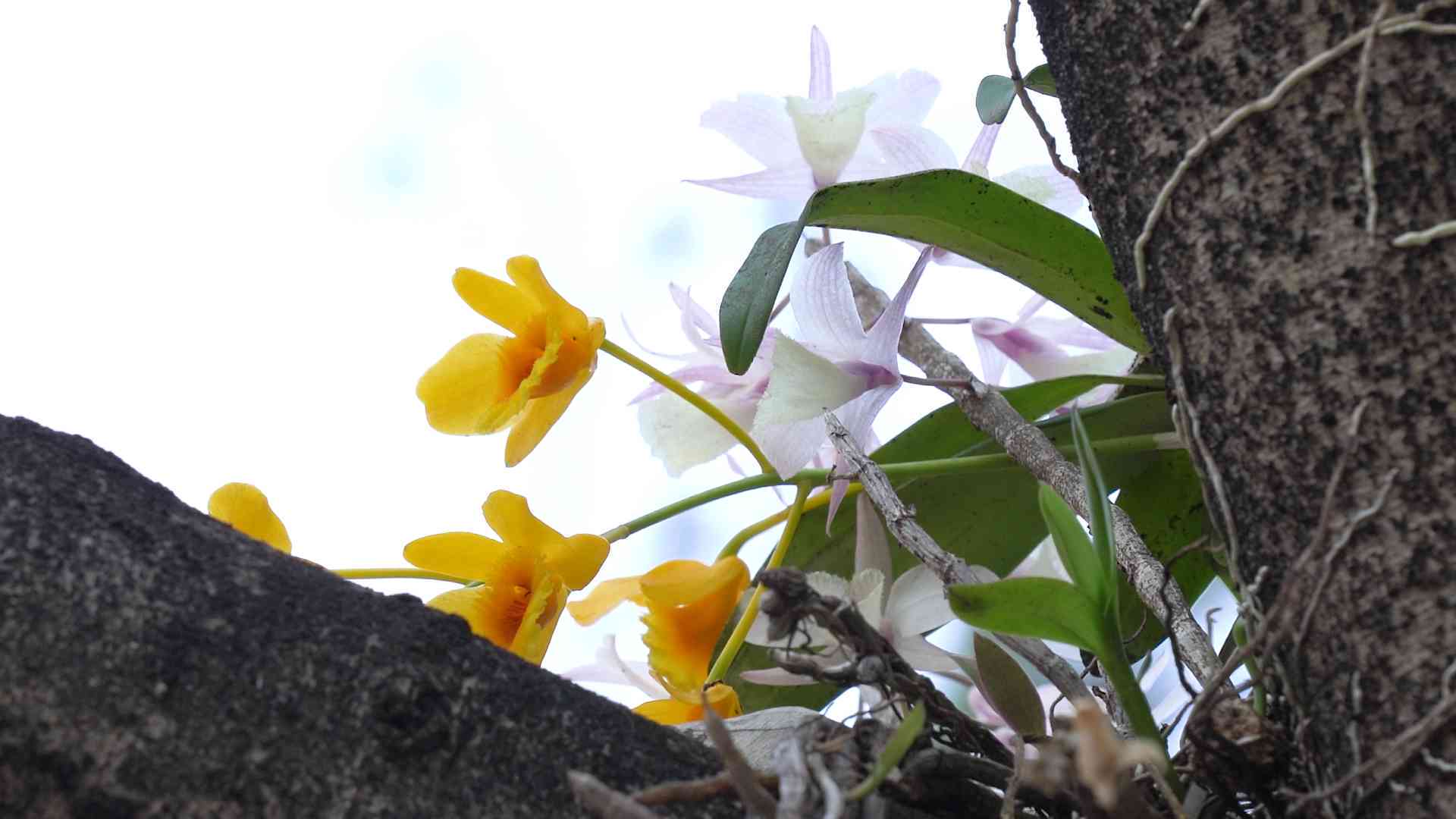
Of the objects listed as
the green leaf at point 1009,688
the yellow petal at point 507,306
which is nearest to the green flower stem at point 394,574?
the yellow petal at point 507,306

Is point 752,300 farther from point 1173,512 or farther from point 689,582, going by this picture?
point 1173,512

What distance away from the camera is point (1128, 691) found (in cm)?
38

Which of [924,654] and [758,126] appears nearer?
[924,654]

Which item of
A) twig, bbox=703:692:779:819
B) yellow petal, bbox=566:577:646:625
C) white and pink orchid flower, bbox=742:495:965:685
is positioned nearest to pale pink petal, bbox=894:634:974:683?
white and pink orchid flower, bbox=742:495:965:685

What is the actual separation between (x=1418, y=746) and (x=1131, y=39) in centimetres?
22

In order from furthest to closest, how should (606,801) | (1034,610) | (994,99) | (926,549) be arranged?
(994,99) → (926,549) → (1034,610) → (606,801)

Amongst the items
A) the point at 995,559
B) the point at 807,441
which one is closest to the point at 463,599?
the point at 807,441

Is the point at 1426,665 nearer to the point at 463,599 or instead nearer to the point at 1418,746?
the point at 1418,746

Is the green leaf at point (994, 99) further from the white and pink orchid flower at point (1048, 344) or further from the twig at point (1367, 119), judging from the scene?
the twig at point (1367, 119)

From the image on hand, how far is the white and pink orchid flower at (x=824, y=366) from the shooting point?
20.6 inches

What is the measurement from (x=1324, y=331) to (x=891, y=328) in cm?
21

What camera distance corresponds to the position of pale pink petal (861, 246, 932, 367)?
1.72 feet

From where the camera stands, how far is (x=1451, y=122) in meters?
0.33

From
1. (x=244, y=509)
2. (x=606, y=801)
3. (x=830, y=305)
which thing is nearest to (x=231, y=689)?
(x=606, y=801)
